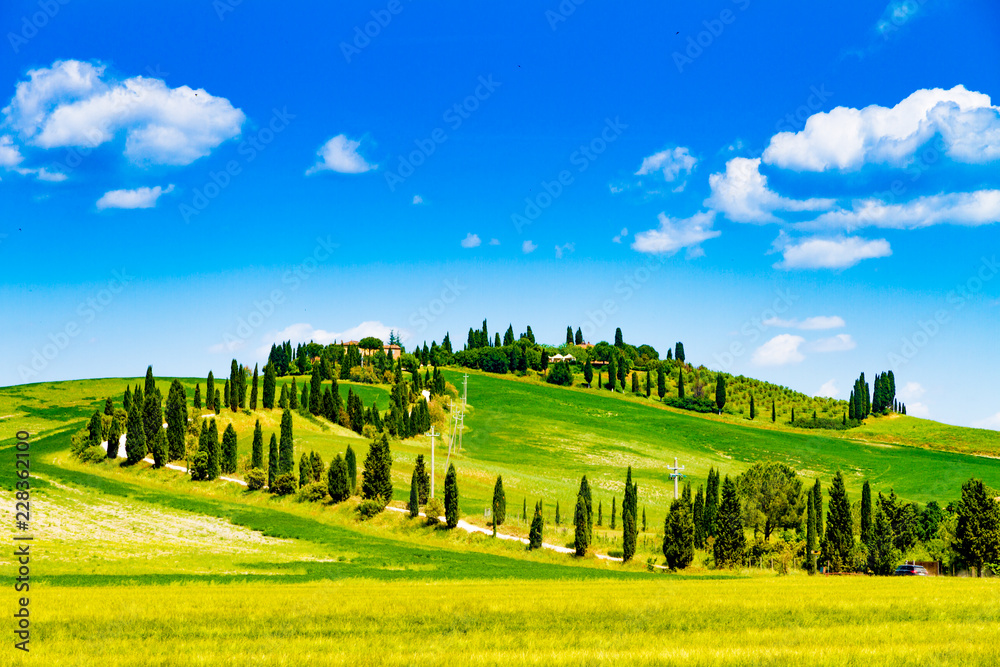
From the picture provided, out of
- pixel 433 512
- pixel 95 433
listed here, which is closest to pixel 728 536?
pixel 433 512

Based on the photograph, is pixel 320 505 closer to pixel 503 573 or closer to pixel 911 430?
pixel 503 573

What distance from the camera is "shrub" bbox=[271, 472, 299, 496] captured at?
238ft

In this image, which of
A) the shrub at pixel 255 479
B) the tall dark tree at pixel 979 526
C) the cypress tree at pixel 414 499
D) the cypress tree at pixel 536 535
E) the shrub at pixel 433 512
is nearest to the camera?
the tall dark tree at pixel 979 526

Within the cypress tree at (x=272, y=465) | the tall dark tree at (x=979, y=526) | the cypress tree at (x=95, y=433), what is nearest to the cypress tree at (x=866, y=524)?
the tall dark tree at (x=979, y=526)

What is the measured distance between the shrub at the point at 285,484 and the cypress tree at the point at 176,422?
59.1ft

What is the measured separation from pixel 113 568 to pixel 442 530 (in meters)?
29.7

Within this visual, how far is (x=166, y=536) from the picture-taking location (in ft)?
165

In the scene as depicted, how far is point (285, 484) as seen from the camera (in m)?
72.7

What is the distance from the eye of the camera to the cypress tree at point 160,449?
3145 inches

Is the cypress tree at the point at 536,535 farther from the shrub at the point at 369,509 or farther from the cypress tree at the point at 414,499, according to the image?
the shrub at the point at 369,509

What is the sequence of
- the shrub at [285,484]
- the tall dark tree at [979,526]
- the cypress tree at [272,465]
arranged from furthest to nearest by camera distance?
the cypress tree at [272,465] → the shrub at [285,484] → the tall dark tree at [979,526]

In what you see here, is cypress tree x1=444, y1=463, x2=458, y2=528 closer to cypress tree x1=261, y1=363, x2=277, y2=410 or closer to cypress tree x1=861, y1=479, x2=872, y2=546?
cypress tree x1=861, y1=479, x2=872, y2=546

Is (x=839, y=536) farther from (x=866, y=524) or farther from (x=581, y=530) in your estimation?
(x=581, y=530)

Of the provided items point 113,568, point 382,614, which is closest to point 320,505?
point 113,568
